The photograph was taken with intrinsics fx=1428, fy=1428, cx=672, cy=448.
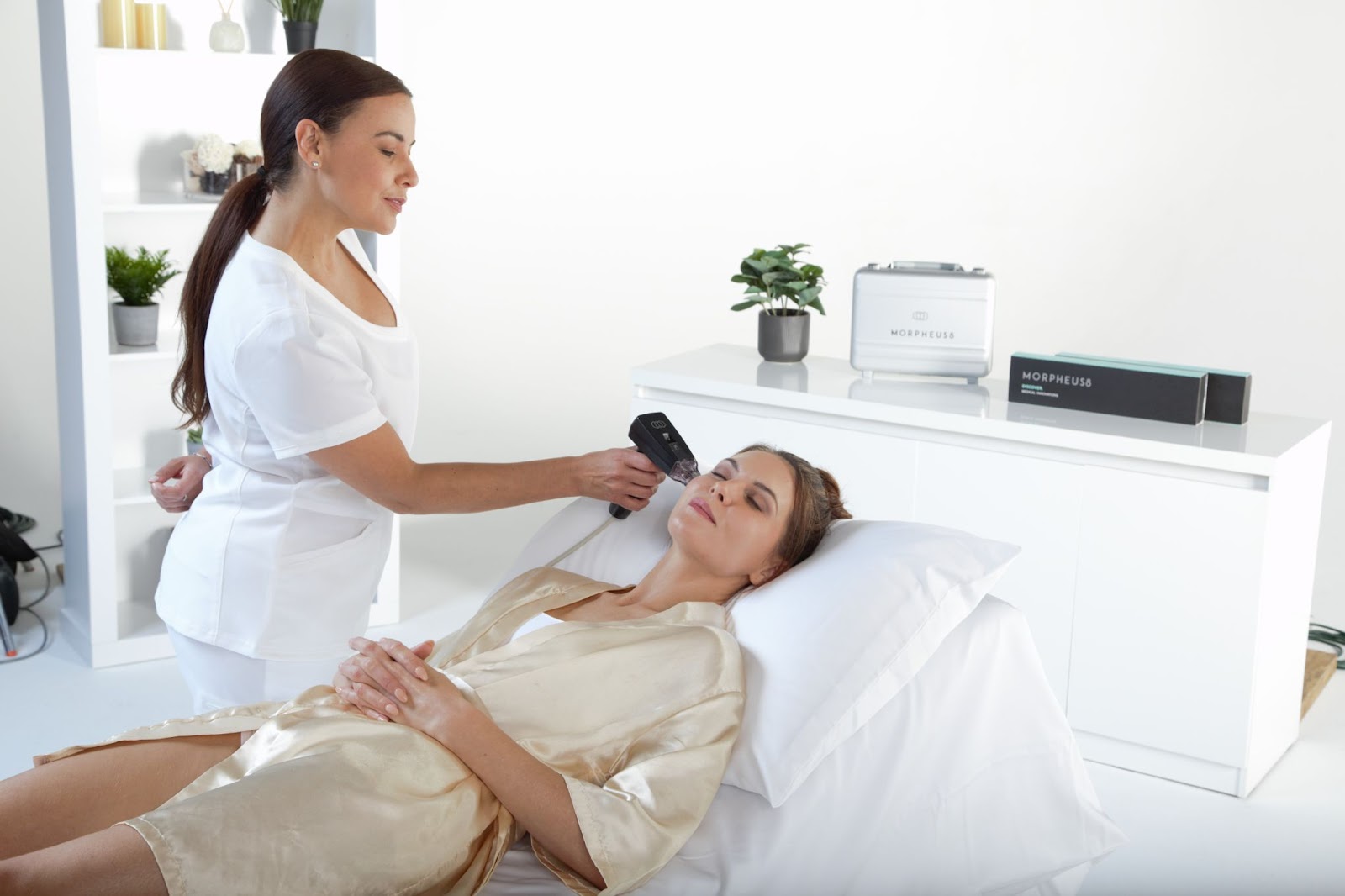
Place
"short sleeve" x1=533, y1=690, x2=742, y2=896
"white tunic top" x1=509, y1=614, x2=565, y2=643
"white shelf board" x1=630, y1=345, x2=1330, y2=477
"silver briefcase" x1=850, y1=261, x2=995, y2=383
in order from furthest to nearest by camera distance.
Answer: "silver briefcase" x1=850, y1=261, x2=995, y2=383, "white shelf board" x1=630, y1=345, x2=1330, y2=477, "white tunic top" x1=509, y1=614, x2=565, y2=643, "short sleeve" x1=533, y1=690, x2=742, y2=896

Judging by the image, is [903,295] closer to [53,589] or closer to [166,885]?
[166,885]

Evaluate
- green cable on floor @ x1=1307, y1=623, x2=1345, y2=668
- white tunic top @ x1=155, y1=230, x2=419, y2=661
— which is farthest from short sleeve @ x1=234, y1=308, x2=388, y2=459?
green cable on floor @ x1=1307, y1=623, x2=1345, y2=668

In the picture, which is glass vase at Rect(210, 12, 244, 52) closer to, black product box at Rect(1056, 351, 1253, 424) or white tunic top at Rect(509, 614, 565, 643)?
white tunic top at Rect(509, 614, 565, 643)

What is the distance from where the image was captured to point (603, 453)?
6.65ft

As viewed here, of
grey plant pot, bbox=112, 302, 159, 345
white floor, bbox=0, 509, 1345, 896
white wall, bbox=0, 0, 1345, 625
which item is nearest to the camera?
white floor, bbox=0, 509, 1345, 896

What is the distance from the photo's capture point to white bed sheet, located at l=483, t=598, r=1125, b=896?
1732mm

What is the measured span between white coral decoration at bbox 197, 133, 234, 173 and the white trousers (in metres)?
1.63

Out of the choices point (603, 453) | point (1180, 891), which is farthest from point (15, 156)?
point (1180, 891)

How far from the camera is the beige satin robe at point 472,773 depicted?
1434 mm

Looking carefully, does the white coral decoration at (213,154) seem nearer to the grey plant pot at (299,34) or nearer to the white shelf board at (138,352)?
the grey plant pot at (299,34)

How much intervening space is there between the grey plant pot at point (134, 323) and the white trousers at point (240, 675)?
1508 millimetres

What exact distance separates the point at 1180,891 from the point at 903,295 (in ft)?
4.24

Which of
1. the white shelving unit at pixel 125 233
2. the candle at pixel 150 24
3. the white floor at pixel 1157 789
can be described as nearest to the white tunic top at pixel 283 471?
the white floor at pixel 1157 789

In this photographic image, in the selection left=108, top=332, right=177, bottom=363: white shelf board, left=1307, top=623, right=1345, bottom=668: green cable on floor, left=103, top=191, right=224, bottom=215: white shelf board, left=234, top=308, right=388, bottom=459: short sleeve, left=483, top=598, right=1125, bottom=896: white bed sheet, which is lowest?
left=1307, top=623, right=1345, bottom=668: green cable on floor
